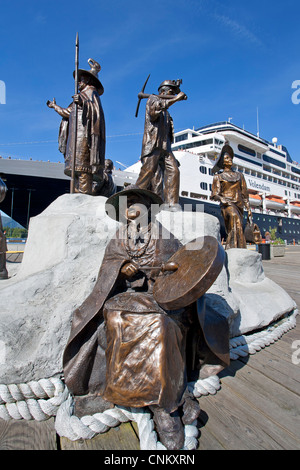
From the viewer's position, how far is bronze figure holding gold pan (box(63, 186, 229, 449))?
1.53m

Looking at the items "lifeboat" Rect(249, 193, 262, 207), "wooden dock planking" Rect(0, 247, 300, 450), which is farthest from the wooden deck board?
"lifeboat" Rect(249, 193, 262, 207)

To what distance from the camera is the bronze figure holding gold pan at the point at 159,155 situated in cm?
454

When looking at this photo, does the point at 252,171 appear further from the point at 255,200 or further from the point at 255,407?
the point at 255,407

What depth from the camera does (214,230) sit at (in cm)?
358

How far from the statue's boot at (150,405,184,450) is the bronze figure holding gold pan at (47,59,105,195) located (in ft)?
12.7

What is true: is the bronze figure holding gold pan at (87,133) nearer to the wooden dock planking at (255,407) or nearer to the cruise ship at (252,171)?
the wooden dock planking at (255,407)

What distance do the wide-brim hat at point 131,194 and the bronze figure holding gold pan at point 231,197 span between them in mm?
3616

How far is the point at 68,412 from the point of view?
1709 millimetres

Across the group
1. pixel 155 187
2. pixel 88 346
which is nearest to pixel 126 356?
pixel 88 346

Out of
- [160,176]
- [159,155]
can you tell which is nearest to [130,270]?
[160,176]

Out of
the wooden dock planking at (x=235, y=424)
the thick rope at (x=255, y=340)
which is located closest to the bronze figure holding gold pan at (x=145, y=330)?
the wooden dock planking at (x=235, y=424)

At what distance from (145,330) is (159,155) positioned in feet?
12.0
